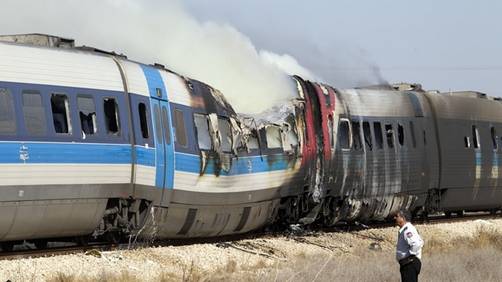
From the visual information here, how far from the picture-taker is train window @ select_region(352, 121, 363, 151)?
2180 cm

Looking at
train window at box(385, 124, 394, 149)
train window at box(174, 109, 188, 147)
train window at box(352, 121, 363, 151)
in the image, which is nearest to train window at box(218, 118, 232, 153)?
train window at box(174, 109, 188, 147)

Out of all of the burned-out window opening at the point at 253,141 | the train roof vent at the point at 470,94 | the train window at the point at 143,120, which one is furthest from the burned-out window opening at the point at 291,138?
the train roof vent at the point at 470,94

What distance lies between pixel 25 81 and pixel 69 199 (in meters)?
1.81

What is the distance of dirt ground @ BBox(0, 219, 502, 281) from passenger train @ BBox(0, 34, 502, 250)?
0.65 meters

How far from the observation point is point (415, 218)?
25922 millimetres

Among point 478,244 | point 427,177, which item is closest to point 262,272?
point 478,244

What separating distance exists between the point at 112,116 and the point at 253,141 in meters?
4.17

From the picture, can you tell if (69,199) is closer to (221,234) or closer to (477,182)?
(221,234)

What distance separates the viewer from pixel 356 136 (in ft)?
72.1

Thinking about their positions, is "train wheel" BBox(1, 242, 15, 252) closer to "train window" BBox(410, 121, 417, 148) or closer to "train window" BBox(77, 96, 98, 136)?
"train window" BBox(77, 96, 98, 136)

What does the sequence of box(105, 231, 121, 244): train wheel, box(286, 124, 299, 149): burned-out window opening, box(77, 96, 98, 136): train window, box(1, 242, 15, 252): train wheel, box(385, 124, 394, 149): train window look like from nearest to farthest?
box(77, 96, 98, 136): train window, box(1, 242, 15, 252): train wheel, box(105, 231, 121, 244): train wheel, box(286, 124, 299, 149): burned-out window opening, box(385, 124, 394, 149): train window

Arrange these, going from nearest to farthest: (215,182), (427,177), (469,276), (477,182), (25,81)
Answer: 1. (25,81)
2. (469,276)
3. (215,182)
4. (427,177)
5. (477,182)

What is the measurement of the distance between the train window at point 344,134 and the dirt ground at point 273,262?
2040 millimetres

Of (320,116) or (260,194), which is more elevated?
(320,116)
